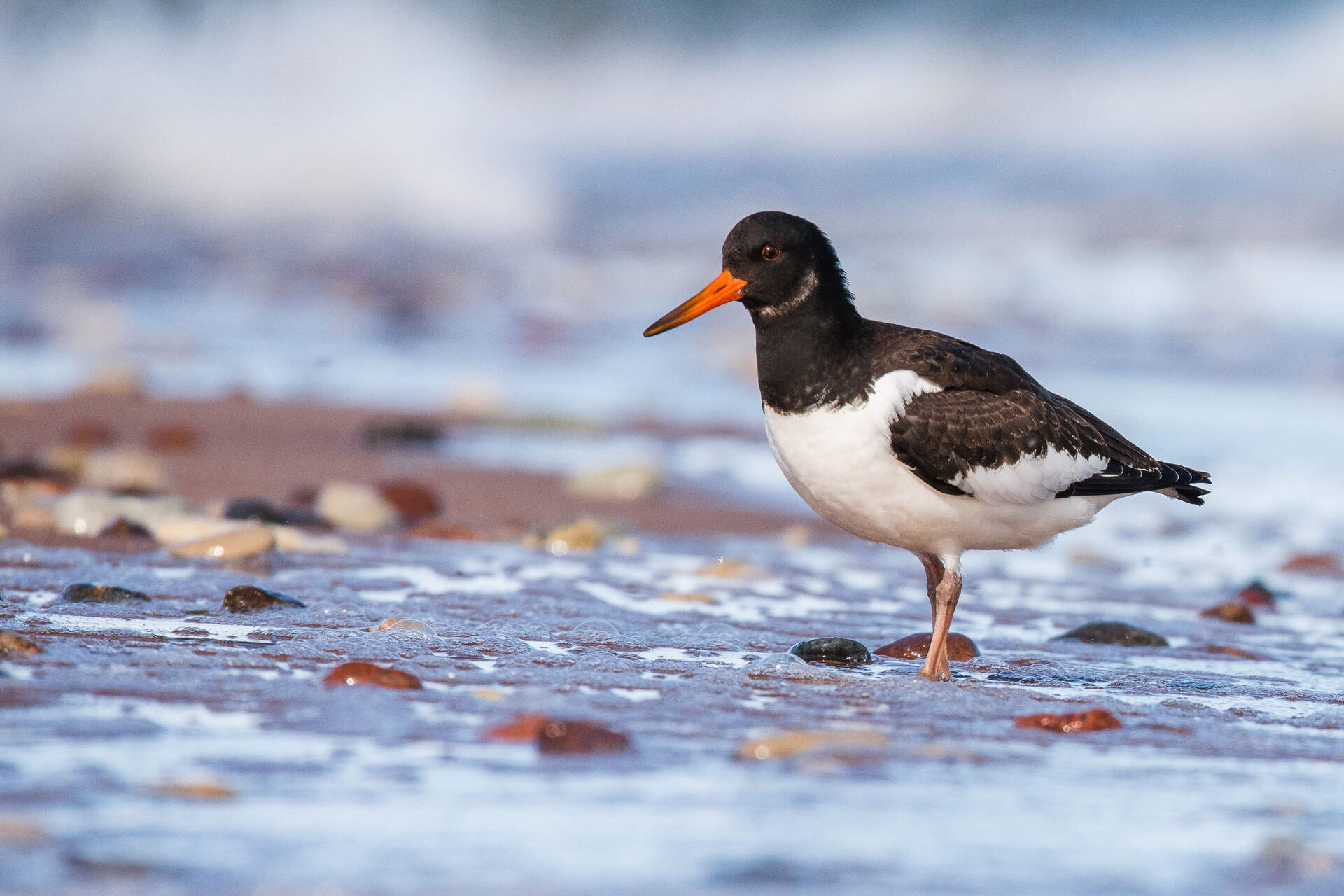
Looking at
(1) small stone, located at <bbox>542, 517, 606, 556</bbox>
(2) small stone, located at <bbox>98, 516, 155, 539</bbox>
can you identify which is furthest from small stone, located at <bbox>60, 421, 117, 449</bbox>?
(1) small stone, located at <bbox>542, 517, 606, 556</bbox>

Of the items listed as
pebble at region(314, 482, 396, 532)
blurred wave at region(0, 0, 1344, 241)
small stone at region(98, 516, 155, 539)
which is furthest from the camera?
blurred wave at region(0, 0, 1344, 241)

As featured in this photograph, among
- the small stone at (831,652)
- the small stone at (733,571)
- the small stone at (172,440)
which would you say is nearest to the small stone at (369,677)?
the small stone at (831,652)

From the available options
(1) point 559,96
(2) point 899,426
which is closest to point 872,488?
(2) point 899,426

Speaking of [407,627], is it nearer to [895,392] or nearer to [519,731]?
[519,731]

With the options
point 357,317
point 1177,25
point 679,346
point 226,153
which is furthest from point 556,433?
point 1177,25

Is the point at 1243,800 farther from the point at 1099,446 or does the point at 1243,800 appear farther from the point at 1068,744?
the point at 1099,446

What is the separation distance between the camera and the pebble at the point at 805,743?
11.3 ft

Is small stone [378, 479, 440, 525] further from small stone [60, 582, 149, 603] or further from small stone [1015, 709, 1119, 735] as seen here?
small stone [1015, 709, 1119, 735]

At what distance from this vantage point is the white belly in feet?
15.4

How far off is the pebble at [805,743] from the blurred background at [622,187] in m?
5.93

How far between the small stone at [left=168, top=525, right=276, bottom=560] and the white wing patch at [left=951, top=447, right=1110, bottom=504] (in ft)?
8.13

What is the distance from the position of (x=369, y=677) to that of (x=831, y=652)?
57.3 inches

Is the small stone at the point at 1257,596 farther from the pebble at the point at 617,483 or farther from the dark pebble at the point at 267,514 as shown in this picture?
the dark pebble at the point at 267,514

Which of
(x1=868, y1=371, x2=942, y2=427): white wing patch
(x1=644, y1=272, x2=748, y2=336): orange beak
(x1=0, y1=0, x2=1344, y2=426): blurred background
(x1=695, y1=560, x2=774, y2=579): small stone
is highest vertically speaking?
(x1=0, y1=0, x2=1344, y2=426): blurred background
